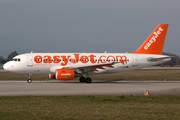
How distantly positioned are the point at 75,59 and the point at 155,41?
1171cm

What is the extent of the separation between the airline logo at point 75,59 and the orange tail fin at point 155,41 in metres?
3.78

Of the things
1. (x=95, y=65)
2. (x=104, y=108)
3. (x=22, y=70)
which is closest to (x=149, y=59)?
(x=95, y=65)

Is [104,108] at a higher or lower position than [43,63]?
lower

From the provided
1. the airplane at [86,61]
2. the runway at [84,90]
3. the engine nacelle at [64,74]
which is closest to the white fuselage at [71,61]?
the airplane at [86,61]

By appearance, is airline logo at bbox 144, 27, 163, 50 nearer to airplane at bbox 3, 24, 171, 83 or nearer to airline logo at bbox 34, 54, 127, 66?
airplane at bbox 3, 24, 171, 83

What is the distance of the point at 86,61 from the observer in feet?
103

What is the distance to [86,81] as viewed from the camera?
30.1m

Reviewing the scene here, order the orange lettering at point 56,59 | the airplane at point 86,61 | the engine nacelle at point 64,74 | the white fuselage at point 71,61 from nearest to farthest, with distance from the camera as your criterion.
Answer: the engine nacelle at point 64,74
the airplane at point 86,61
the white fuselage at point 71,61
the orange lettering at point 56,59

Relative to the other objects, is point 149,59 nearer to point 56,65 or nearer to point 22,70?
point 56,65

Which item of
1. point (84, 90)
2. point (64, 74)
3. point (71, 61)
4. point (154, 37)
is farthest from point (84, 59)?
point (154, 37)

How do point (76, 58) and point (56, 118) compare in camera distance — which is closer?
point (56, 118)

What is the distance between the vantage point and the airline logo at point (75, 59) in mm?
30188

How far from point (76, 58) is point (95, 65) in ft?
10.4

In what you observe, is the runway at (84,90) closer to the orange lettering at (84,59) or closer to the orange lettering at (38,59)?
the orange lettering at (38,59)
